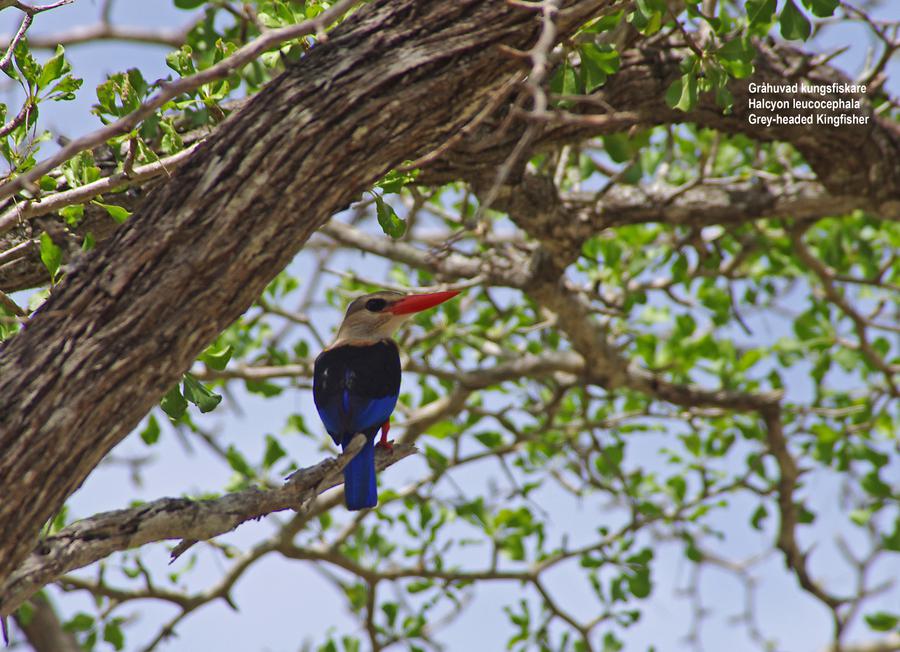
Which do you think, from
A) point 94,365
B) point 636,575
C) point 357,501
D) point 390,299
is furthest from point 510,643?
point 94,365

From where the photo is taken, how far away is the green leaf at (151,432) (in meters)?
4.91

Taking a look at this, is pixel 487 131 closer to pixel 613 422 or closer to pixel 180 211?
pixel 180 211

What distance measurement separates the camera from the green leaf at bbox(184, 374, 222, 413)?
2.94 metres

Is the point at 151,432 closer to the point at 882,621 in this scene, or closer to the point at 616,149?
the point at 616,149

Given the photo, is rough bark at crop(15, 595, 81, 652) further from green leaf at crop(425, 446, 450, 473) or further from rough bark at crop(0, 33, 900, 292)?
rough bark at crop(0, 33, 900, 292)

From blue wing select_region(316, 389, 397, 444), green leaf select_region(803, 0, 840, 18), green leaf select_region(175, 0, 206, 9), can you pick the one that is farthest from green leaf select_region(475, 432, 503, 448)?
green leaf select_region(803, 0, 840, 18)

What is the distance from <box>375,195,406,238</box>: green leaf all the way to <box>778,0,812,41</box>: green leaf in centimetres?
148

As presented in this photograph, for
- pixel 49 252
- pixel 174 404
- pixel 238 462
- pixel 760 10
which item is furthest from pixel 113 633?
pixel 760 10

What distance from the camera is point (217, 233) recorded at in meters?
2.40

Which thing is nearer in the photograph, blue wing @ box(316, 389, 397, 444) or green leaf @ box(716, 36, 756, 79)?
green leaf @ box(716, 36, 756, 79)

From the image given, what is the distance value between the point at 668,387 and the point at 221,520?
3.61 metres

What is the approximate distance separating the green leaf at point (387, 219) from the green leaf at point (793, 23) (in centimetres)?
148

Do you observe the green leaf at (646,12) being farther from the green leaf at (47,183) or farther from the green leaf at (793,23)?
the green leaf at (47,183)

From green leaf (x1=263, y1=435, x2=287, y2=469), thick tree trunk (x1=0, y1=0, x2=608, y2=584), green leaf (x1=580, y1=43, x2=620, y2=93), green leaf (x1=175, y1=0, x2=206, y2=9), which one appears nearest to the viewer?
thick tree trunk (x1=0, y1=0, x2=608, y2=584)
